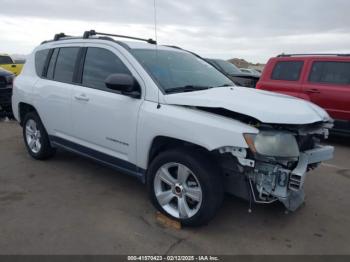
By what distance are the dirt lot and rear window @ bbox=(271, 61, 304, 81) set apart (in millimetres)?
3157

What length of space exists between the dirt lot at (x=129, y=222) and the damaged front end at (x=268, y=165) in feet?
1.37

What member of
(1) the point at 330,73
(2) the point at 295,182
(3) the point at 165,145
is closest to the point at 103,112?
(3) the point at 165,145

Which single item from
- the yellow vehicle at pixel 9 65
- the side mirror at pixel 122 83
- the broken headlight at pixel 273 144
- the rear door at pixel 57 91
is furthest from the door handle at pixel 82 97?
the yellow vehicle at pixel 9 65

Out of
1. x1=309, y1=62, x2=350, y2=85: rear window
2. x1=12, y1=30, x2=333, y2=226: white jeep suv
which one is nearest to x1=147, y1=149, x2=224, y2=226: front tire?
x1=12, y1=30, x2=333, y2=226: white jeep suv

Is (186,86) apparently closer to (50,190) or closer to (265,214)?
(265,214)

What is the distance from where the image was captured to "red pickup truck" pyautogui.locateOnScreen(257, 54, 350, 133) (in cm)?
686

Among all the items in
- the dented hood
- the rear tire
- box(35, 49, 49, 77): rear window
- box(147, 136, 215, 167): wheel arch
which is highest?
box(35, 49, 49, 77): rear window

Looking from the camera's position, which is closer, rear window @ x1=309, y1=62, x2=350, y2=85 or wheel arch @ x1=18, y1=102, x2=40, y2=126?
wheel arch @ x1=18, y1=102, x2=40, y2=126

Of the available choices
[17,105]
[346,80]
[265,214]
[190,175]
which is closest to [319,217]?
[265,214]

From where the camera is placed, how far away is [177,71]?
13.2 ft

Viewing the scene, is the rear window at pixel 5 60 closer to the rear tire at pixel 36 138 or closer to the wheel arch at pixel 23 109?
the wheel arch at pixel 23 109

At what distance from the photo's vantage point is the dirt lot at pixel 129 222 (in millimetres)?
3139

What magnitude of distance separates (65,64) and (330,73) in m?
5.28

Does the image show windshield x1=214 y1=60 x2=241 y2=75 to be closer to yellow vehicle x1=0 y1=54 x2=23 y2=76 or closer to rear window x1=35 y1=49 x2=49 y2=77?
rear window x1=35 y1=49 x2=49 y2=77
